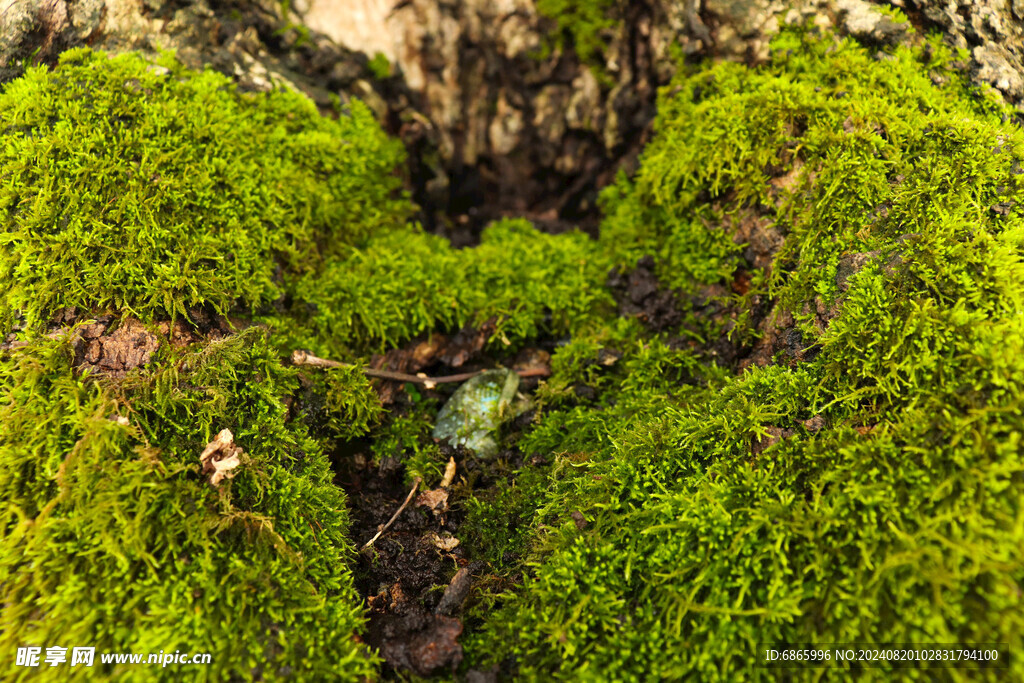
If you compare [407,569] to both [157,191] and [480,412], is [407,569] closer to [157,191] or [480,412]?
[480,412]

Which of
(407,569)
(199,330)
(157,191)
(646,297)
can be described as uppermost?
(157,191)

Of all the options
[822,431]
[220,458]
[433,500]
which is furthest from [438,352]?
[822,431]

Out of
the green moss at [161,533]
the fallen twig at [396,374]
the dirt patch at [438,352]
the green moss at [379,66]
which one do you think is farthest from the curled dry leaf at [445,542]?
the green moss at [379,66]

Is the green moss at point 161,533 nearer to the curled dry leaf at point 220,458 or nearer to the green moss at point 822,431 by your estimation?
the curled dry leaf at point 220,458

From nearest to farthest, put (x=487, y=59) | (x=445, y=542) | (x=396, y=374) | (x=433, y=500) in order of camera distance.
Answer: (x=445, y=542), (x=433, y=500), (x=396, y=374), (x=487, y=59)

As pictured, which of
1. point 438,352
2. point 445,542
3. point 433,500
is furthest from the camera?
point 438,352

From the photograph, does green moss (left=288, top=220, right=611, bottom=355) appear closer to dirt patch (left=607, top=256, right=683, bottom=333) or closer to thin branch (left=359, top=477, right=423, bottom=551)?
dirt patch (left=607, top=256, right=683, bottom=333)
